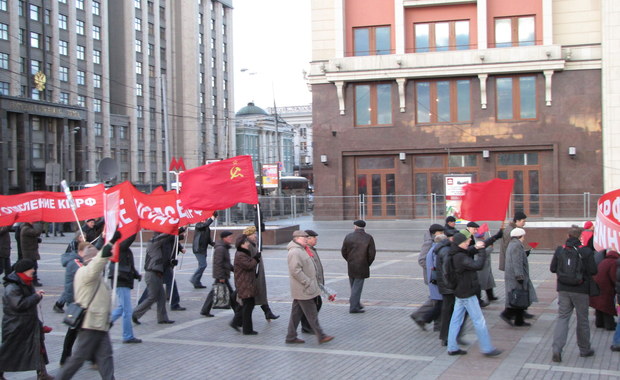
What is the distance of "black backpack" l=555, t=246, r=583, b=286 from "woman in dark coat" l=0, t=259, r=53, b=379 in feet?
21.6

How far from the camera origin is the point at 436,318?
418 inches

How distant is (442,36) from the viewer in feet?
112

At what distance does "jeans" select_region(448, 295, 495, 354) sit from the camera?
8.78 meters

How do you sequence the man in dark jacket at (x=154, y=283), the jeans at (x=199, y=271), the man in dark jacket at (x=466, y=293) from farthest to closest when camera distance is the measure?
the jeans at (x=199, y=271), the man in dark jacket at (x=154, y=283), the man in dark jacket at (x=466, y=293)

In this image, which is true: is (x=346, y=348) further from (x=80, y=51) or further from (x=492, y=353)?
(x=80, y=51)

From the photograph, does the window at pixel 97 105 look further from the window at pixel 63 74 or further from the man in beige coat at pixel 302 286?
the man in beige coat at pixel 302 286

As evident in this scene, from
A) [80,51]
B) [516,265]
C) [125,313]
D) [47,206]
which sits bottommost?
[125,313]

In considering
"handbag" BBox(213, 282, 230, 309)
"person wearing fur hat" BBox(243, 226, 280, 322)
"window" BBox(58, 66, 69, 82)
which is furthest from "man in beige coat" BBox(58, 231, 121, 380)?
"window" BBox(58, 66, 69, 82)

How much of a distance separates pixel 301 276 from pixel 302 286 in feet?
0.54

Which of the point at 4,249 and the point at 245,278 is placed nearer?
the point at 245,278

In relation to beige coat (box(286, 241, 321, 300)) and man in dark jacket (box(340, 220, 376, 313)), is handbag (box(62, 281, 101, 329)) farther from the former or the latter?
man in dark jacket (box(340, 220, 376, 313))

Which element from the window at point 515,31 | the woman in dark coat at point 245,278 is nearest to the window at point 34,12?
the window at point 515,31

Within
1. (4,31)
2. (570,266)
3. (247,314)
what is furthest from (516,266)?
(4,31)

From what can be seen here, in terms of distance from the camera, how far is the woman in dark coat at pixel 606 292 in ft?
32.2
